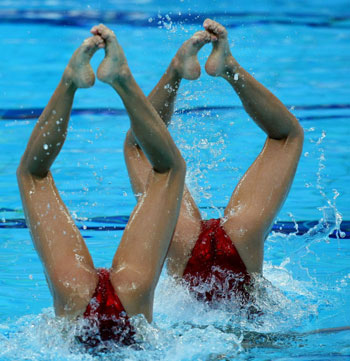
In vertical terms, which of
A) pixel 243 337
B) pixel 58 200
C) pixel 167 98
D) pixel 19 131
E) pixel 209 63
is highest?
pixel 209 63

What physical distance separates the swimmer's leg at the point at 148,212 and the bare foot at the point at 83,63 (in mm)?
77

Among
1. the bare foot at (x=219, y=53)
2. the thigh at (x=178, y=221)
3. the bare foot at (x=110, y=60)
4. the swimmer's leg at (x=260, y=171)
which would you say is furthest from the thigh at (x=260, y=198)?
the bare foot at (x=110, y=60)

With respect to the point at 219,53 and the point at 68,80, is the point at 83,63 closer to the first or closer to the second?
the point at 68,80

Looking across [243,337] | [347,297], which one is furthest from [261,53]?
[243,337]

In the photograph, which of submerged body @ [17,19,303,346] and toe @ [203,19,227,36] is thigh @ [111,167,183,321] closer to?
submerged body @ [17,19,303,346]

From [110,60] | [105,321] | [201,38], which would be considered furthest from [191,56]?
[105,321]

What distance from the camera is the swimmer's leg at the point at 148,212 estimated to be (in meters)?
2.08

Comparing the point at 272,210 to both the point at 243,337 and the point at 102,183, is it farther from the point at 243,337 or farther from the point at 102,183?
the point at 102,183

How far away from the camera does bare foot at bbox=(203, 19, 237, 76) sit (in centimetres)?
226

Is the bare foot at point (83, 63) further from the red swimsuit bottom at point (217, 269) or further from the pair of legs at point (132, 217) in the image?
the red swimsuit bottom at point (217, 269)

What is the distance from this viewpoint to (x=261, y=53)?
6000mm

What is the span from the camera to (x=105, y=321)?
2086mm

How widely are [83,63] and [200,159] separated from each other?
2326mm

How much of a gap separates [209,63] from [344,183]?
6.53ft
